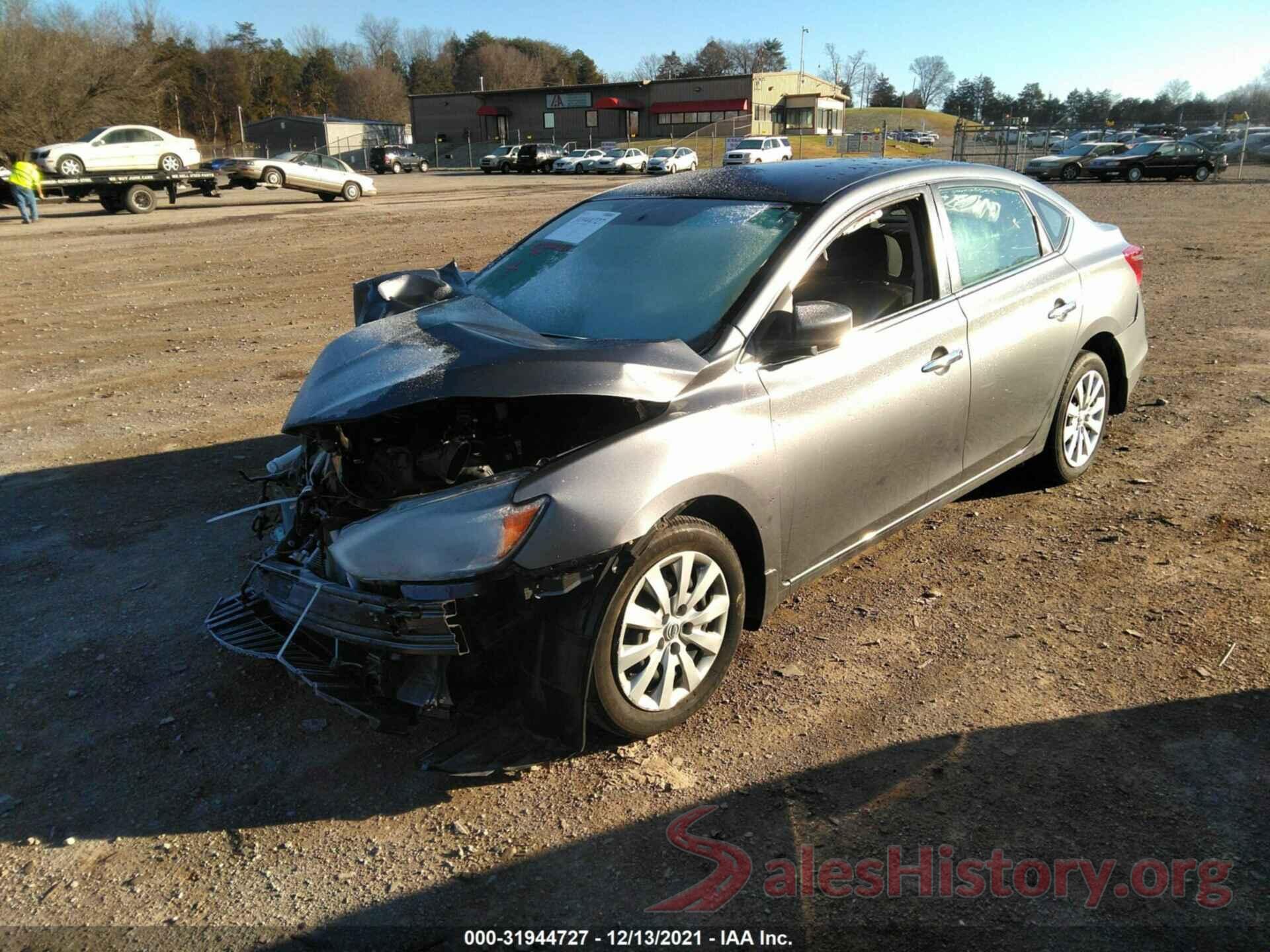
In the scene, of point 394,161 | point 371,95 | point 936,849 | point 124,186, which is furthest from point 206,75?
point 936,849

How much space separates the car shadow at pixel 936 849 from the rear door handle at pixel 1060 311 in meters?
2.20

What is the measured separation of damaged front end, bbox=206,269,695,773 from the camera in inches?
112

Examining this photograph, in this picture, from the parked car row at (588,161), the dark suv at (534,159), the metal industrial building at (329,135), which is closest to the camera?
the parked car row at (588,161)

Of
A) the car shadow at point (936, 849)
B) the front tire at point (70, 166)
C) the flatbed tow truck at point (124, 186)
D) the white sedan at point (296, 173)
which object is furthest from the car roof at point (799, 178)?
the white sedan at point (296, 173)

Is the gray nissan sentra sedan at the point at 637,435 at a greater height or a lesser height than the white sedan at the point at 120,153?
lesser

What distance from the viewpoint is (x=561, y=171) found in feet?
164

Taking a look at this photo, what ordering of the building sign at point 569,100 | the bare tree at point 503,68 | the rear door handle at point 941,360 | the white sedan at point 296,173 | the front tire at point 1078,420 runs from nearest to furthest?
the rear door handle at point 941,360, the front tire at point 1078,420, the white sedan at point 296,173, the building sign at point 569,100, the bare tree at point 503,68

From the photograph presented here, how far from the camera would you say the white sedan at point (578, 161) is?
48.7 m

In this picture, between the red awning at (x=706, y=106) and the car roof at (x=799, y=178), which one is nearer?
the car roof at (x=799, y=178)

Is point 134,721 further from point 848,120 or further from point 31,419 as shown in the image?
point 848,120

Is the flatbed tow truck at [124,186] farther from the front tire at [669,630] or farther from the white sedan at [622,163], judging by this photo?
the front tire at [669,630]

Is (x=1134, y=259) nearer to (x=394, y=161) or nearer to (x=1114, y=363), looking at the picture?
(x=1114, y=363)

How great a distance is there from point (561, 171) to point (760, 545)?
49.4 metres
